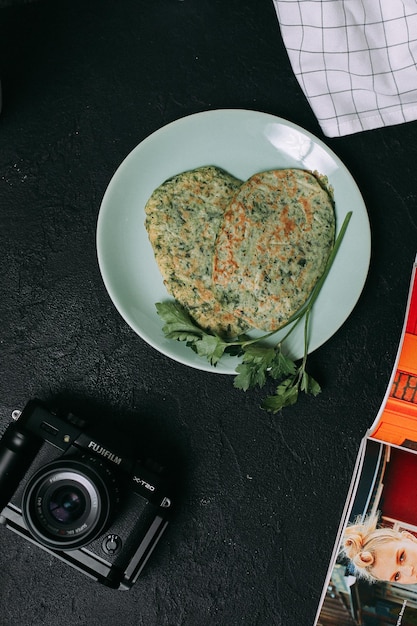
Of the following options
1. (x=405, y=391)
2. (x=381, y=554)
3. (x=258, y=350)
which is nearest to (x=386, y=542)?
(x=381, y=554)

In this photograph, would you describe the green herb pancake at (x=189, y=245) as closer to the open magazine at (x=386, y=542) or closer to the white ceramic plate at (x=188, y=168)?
the white ceramic plate at (x=188, y=168)

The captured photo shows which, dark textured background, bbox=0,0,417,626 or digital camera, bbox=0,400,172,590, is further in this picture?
dark textured background, bbox=0,0,417,626

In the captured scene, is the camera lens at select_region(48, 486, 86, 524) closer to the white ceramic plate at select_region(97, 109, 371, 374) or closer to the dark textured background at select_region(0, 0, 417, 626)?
the dark textured background at select_region(0, 0, 417, 626)

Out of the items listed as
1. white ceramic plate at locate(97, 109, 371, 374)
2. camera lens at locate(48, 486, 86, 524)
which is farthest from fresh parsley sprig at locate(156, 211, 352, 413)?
camera lens at locate(48, 486, 86, 524)

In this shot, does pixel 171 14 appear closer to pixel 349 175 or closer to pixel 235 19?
pixel 235 19

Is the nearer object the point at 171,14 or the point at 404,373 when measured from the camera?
the point at 404,373

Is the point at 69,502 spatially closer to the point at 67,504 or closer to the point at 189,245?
the point at 67,504

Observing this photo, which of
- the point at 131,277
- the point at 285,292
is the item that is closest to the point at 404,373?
the point at 285,292
